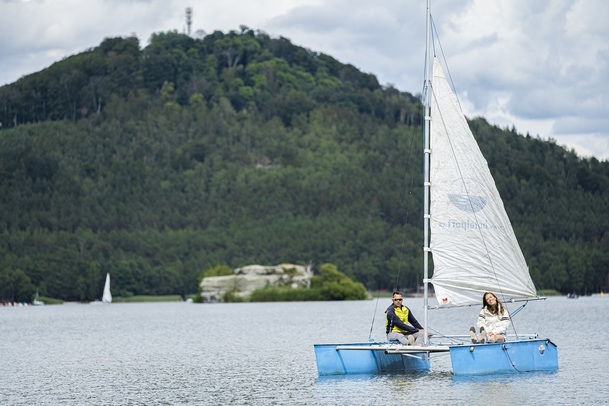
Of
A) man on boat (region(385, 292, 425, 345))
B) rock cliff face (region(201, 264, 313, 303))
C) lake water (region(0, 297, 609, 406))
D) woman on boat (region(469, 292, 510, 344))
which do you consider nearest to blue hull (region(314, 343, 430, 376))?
lake water (region(0, 297, 609, 406))

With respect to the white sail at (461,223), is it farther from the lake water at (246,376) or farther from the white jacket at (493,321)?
the lake water at (246,376)

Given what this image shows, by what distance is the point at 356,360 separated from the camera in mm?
42906

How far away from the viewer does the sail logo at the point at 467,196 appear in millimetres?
42219

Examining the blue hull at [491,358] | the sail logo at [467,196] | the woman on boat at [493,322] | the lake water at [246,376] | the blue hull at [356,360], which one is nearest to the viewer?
the lake water at [246,376]

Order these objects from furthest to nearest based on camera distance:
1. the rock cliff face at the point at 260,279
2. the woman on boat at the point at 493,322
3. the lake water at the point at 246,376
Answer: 1. the rock cliff face at the point at 260,279
2. the woman on boat at the point at 493,322
3. the lake water at the point at 246,376

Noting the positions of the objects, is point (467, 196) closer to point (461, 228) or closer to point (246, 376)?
point (461, 228)

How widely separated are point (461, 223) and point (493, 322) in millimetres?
3492

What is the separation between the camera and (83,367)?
56.3 metres

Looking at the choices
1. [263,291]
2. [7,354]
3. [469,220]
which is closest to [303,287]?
[263,291]

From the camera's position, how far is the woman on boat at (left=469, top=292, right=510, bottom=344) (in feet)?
135

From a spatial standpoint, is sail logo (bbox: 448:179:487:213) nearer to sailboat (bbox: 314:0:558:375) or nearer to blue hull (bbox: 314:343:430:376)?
sailboat (bbox: 314:0:558:375)

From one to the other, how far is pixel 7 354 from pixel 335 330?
24.6m

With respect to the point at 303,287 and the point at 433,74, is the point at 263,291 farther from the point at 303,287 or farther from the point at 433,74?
the point at 433,74

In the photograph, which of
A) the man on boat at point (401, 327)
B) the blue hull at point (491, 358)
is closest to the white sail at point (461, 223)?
the blue hull at point (491, 358)
